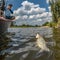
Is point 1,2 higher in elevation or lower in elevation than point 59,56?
higher

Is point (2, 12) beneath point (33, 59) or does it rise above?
above

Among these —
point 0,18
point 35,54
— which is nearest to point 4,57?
point 35,54

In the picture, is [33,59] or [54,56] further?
[54,56]

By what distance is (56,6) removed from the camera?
153 ft

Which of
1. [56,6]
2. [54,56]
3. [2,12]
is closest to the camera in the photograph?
[54,56]

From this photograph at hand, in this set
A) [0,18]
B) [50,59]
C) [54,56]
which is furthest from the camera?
[0,18]

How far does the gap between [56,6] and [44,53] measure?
127 ft

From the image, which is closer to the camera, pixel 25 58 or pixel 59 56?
pixel 25 58

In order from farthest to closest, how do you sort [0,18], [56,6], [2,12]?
[56,6] → [2,12] → [0,18]

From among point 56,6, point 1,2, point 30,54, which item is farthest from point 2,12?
point 56,6

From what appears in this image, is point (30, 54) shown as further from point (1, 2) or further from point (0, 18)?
point (1, 2)

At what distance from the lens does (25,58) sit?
8.30 meters

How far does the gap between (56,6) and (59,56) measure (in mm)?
38458

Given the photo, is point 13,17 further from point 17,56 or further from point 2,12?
point 17,56
